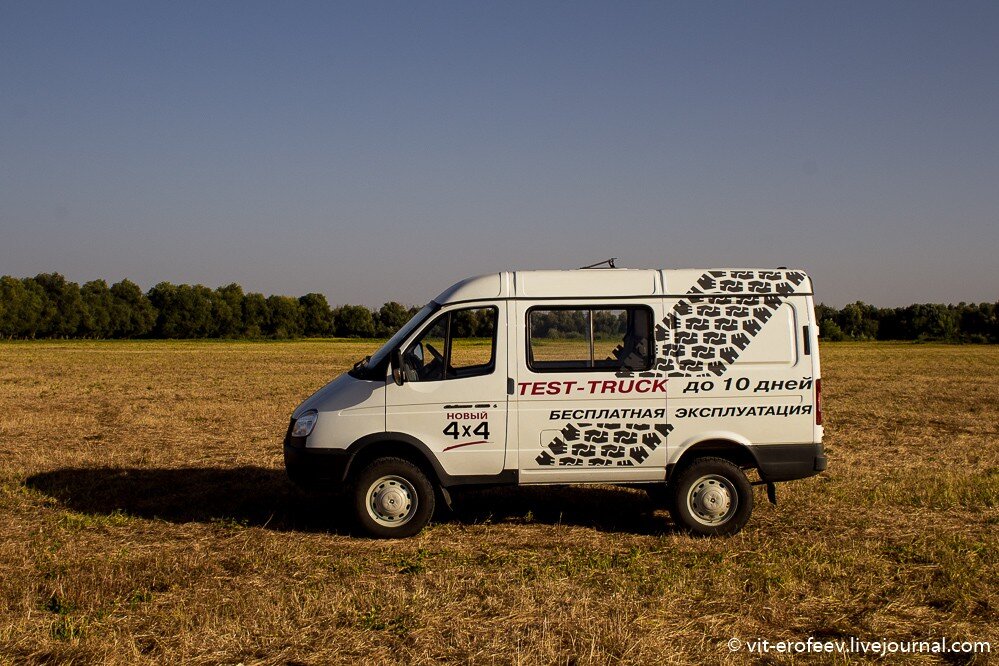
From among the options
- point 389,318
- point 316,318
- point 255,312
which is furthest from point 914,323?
point 255,312

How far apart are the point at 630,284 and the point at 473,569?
3105mm

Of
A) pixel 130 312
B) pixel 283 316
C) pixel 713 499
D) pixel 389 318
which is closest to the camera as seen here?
pixel 713 499

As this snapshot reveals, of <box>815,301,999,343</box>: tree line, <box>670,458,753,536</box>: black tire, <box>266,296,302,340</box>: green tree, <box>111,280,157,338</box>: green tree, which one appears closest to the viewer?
<box>670,458,753,536</box>: black tire

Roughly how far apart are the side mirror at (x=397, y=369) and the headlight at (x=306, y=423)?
0.86 m

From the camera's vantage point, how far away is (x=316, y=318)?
458ft

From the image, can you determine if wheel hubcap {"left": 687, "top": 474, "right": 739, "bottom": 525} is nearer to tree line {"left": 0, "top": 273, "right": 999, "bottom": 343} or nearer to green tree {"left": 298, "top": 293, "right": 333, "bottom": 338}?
tree line {"left": 0, "top": 273, "right": 999, "bottom": 343}

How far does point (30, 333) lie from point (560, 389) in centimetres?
12431

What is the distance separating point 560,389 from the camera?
7.99m

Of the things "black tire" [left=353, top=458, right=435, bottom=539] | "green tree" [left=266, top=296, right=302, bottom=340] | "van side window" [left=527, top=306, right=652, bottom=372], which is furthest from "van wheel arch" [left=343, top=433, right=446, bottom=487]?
"green tree" [left=266, top=296, right=302, bottom=340]

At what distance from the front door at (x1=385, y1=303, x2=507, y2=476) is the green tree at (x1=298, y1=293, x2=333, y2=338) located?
439 feet

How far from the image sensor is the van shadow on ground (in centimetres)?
886

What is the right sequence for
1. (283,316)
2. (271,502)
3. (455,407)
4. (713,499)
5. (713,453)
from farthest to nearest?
(283,316) → (271,502) → (713,453) → (713,499) → (455,407)

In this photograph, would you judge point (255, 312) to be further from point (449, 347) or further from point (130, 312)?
point (449, 347)

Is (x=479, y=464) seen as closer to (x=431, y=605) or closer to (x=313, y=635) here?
(x=431, y=605)
